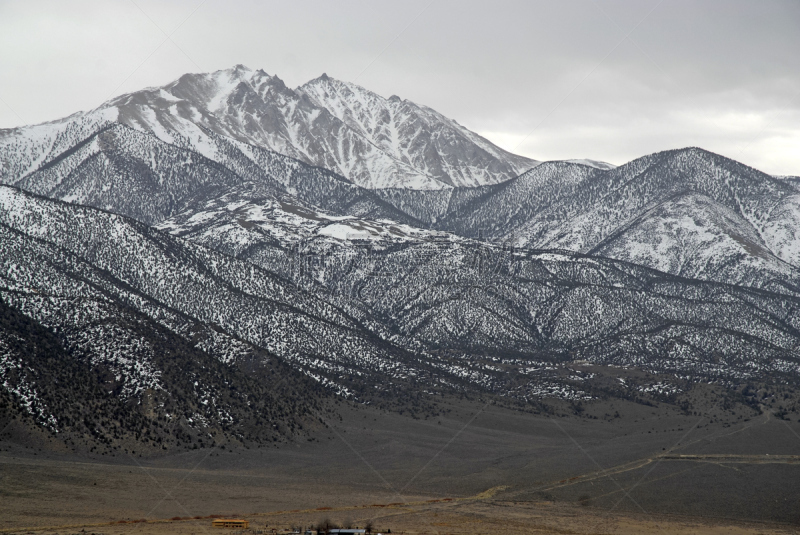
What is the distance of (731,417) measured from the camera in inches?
6412

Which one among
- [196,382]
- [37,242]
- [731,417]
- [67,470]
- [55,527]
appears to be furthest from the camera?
[37,242]

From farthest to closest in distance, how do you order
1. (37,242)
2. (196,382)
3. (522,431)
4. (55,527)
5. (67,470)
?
(37,242) < (522,431) < (196,382) < (67,470) < (55,527)

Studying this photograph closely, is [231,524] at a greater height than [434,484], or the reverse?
[231,524]

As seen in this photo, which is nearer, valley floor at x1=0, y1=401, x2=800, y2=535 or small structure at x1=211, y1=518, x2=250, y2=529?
small structure at x1=211, y1=518, x2=250, y2=529

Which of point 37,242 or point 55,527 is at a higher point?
point 37,242

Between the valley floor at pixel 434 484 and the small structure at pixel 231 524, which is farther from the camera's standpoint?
the valley floor at pixel 434 484

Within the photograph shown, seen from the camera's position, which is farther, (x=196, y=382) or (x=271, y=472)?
(x=196, y=382)

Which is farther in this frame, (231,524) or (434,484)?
(434,484)

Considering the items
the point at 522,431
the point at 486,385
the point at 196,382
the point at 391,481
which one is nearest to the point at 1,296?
the point at 196,382

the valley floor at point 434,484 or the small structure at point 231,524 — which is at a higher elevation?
the small structure at point 231,524

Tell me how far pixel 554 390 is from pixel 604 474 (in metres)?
73.2

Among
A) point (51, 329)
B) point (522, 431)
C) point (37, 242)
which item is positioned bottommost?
point (522, 431)

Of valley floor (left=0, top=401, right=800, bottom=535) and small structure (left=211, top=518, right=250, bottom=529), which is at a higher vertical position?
small structure (left=211, top=518, right=250, bottom=529)

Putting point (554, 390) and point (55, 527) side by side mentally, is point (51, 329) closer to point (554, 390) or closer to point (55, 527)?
point (55, 527)
